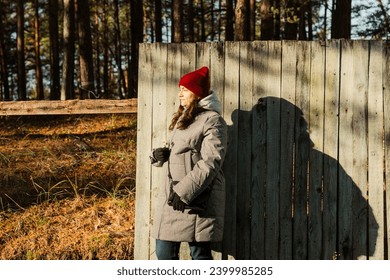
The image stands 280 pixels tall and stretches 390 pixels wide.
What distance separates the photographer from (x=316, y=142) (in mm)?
4523

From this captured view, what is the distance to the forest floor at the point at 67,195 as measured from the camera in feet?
18.4

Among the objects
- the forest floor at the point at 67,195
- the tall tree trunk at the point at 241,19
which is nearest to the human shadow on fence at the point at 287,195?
the forest floor at the point at 67,195

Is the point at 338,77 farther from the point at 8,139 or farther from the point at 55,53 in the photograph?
the point at 55,53

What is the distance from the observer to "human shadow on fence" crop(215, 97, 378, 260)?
14.9 feet

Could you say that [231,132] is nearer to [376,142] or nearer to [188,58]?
[188,58]

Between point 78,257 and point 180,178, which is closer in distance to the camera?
point 180,178

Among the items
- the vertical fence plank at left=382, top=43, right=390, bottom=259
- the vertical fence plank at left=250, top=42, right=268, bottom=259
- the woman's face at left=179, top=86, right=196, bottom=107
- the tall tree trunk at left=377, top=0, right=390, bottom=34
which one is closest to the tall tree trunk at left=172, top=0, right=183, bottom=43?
the tall tree trunk at left=377, top=0, right=390, bottom=34

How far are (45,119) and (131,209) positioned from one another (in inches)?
225

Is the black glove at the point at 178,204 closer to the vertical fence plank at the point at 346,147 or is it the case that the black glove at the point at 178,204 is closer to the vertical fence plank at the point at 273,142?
the vertical fence plank at the point at 273,142

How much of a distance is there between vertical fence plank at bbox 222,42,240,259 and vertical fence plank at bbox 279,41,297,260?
42 centimetres

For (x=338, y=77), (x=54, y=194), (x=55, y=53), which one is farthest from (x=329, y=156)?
(x=55, y=53)

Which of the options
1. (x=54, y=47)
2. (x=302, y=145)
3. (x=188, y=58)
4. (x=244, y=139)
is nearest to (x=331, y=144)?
(x=302, y=145)

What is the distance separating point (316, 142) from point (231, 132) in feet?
2.55

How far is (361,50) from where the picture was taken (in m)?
4.47
